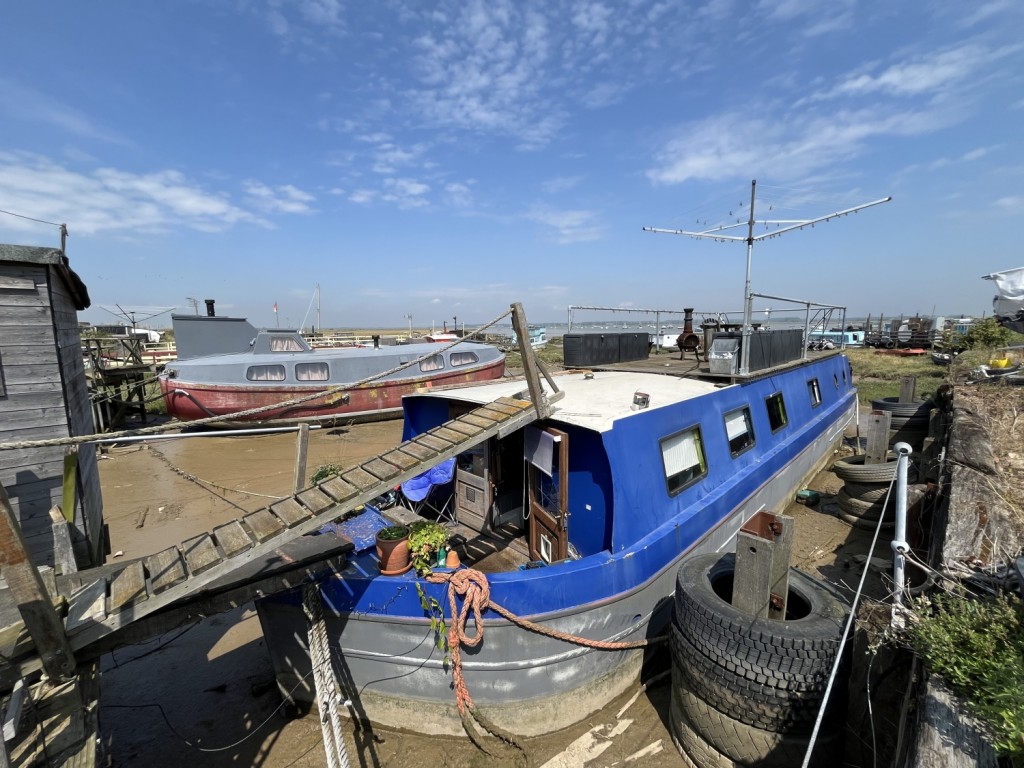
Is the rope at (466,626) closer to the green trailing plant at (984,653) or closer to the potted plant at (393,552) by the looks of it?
the potted plant at (393,552)

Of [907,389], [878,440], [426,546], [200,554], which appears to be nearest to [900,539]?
[426,546]

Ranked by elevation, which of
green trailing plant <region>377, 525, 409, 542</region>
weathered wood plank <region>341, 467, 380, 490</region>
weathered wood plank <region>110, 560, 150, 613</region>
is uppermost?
weathered wood plank <region>341, 467, 380, 490</region>

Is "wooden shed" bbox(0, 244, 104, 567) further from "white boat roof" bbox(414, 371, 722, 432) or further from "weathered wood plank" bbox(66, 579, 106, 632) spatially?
"white boat roof" bbox(414, 371, 722, 432)

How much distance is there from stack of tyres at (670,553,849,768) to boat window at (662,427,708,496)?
A: 4.70 ft

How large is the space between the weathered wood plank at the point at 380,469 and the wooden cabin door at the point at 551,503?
1.68m

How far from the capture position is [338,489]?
4.02 metres

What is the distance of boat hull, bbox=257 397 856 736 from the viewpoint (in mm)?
4188

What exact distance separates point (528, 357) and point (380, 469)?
72.2 inches

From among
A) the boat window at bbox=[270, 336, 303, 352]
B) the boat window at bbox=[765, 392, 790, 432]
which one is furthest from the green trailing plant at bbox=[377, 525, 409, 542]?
the boat window at bbox=[270, 336, 303, 352]

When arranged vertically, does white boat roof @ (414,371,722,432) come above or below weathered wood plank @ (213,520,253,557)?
above

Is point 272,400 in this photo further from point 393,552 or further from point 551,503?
point 551,503

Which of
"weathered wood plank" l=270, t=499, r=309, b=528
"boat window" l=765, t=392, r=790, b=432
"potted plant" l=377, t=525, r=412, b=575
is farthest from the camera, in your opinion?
"boat window" l=765, t=392, r=790, b=432

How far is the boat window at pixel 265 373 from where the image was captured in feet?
55.0

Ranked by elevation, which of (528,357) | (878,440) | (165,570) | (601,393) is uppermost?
(528,357)
